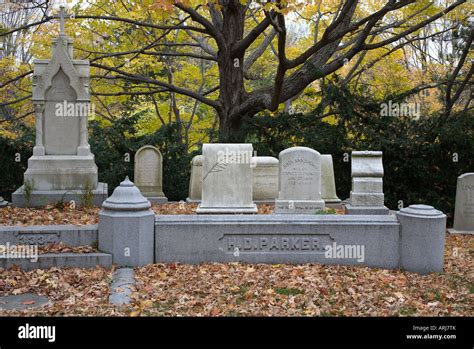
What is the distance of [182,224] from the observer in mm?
8633

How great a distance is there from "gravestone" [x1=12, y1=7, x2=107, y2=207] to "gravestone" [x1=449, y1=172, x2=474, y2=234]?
872cm

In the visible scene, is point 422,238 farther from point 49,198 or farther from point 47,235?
point 49,198

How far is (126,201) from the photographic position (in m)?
8.38

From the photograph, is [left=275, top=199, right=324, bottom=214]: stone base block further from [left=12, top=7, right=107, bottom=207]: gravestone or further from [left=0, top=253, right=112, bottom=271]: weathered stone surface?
[left=0, top=253, right=112, bottom=271]: weathered stone surface

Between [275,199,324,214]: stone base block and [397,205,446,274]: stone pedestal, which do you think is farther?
[275,199,324,214]: stone base block

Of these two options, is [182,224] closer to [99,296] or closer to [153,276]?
[153,276]

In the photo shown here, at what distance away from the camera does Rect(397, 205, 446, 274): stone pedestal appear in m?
8.55

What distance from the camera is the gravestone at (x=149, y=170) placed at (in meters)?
15.7

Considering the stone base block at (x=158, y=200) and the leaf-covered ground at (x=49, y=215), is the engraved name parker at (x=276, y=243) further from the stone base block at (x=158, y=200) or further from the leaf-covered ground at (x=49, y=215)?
the stone base block at (x=158, y=200)

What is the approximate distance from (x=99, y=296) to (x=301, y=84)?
11.3 meters

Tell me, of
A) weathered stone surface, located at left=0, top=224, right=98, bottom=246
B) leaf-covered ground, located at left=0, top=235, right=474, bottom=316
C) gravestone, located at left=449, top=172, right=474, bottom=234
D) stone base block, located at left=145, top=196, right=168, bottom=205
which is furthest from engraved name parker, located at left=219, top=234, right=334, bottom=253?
stone base block, located at left=145, top=196, right=168, bottom=205

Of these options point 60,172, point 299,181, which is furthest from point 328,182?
point 60,172

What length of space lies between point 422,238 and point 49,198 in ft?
26.2

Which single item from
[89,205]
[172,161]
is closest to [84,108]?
[89,205]
